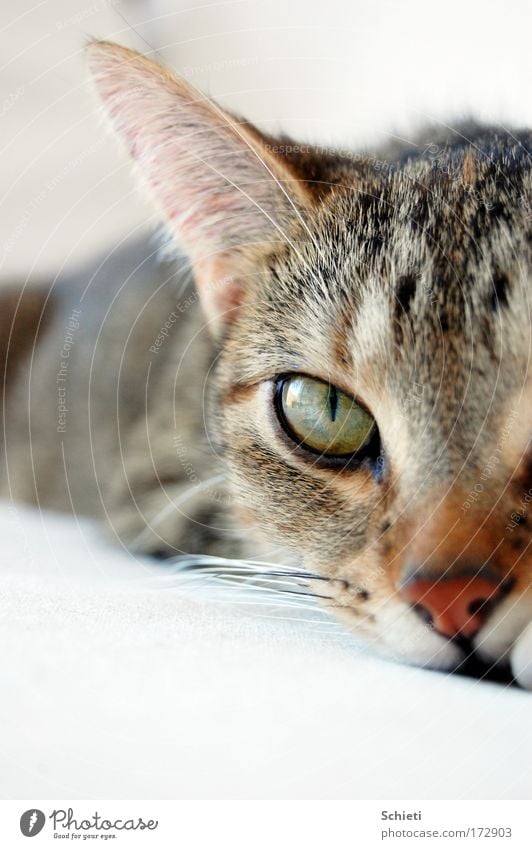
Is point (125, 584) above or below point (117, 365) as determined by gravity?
below

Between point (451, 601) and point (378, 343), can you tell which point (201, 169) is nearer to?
point (378, 343)

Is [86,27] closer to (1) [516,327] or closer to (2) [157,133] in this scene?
(2) [157,133]

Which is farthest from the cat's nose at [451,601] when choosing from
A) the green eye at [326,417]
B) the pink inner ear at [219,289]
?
the pink inner ear at [219,289]

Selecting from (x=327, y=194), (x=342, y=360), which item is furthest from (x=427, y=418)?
(x=327, y=194)

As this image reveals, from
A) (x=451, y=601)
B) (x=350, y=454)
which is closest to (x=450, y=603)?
(x=451, y=601)

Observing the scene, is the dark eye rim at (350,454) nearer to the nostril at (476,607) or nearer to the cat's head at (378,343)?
the cat's head at (378,343)
